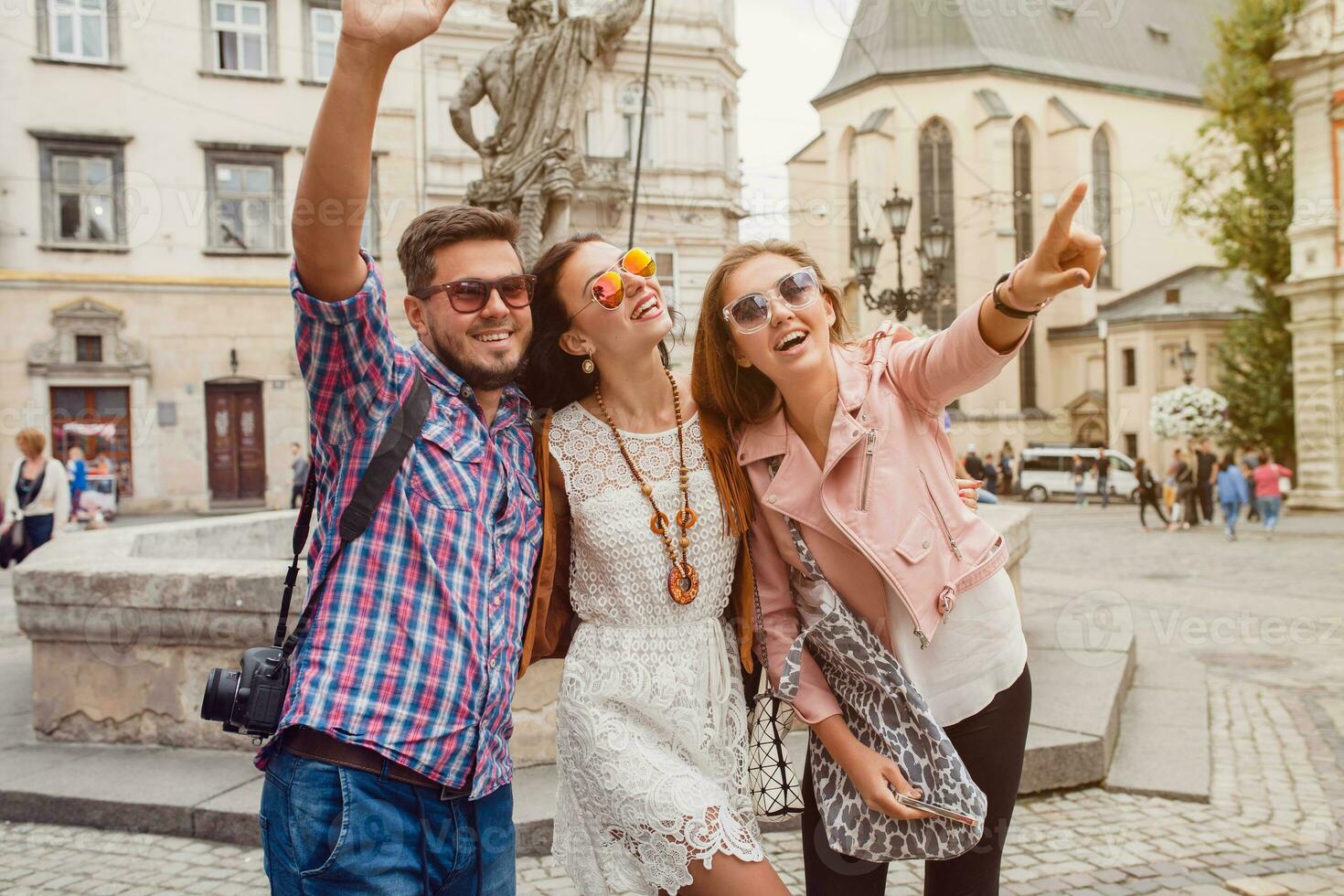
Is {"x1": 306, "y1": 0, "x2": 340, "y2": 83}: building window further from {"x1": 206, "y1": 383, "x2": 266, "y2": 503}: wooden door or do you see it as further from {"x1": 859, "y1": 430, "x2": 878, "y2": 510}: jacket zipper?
{"x1": 859, "y1": 430, "x2": 878, "y2": 510}: jacket zipper

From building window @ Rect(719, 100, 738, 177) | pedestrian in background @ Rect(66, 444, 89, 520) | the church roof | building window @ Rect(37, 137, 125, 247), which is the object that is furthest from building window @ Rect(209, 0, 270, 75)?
the church roof

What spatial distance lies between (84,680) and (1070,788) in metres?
4.51

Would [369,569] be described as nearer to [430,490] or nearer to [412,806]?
[430,490]

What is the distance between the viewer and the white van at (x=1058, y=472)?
34125 millimetres

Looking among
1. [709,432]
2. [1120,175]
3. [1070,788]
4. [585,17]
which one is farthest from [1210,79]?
[709,432]

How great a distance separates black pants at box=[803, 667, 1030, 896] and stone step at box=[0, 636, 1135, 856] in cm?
185

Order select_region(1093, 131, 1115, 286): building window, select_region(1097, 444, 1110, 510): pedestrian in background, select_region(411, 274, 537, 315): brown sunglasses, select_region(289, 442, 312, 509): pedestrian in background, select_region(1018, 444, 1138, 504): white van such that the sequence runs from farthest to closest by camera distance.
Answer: select_region(1093, 131, 1115, 286): building window < select_region(1018, 444, 1138, 504): white van < select_region(1097, 444, 1110, 510): pedestrian in background < select_region(289, 442, 312, 509): pedestrian in background < select_region(411, 274, 537, 315): brown sunglasses

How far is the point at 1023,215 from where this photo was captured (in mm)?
45312

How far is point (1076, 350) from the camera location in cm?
4444

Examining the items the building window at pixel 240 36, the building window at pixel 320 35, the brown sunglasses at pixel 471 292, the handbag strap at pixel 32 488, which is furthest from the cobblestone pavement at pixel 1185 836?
the building window at pixel 240 36

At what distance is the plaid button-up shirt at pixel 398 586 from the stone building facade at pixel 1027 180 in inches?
1547

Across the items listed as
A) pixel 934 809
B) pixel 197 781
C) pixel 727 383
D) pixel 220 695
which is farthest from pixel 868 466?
pixel 197 781

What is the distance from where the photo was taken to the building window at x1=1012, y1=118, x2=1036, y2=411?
1761 inches

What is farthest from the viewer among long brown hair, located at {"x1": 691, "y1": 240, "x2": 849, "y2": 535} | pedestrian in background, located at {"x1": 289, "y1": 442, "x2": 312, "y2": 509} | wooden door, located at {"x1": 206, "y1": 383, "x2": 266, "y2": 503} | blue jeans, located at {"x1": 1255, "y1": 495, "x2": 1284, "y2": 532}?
wooden door, located at {"x1": 206, "y1": 383, "x2": 266, "y2": 503}
